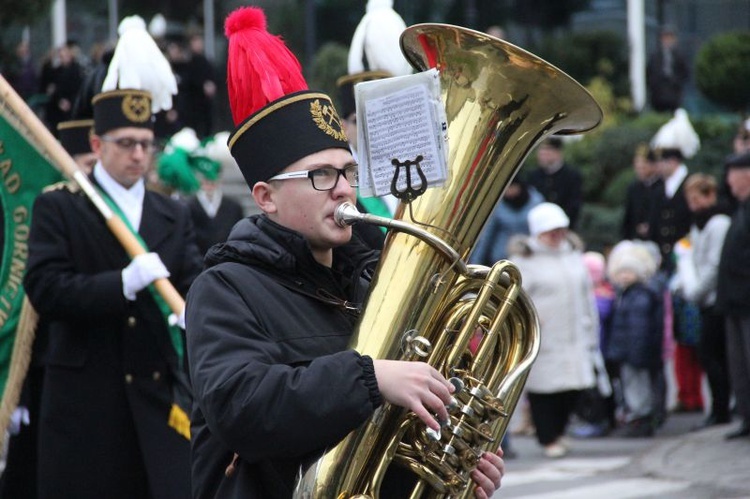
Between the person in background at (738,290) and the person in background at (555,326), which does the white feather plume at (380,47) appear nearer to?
the person in background at (555,326)

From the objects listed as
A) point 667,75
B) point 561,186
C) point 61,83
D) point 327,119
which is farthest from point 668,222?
point 327,119

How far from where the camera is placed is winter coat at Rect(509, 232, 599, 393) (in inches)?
366

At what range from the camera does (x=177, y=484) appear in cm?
493

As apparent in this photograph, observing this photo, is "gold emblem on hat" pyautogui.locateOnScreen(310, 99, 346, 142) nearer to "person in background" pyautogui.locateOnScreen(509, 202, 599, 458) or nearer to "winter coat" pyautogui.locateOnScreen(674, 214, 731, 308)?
"person in background" pyautogui.locateOnScreen(509, 202, 599, 458)

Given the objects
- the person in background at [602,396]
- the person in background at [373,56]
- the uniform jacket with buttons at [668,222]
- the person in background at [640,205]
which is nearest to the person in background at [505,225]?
the person in background at [602,396]

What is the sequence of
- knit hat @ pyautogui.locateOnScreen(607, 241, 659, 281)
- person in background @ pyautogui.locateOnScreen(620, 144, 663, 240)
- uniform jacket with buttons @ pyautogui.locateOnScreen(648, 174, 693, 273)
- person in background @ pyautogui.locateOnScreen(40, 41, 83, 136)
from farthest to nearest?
person in background @ pyautogui.locateOnScreen(40, 41, 83, 136)
person in background @ pyautogui.locateOnScreen(620, 144, 663, 240)
uniform jacket with buttons @ pyautogui.locateOnScreen(648, 174, 693, 273)
knit hat @ pyautogui.locateOnScreen(607, 241, 659, 281)

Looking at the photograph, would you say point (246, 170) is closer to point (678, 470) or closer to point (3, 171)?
point (3, 171)

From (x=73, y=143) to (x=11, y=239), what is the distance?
0.65 meters

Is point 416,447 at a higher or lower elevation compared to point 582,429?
higher

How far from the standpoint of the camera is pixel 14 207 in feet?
19.4

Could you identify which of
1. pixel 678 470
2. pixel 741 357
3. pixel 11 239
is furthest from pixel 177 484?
pixel 741 357

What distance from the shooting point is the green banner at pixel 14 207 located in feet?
18.7

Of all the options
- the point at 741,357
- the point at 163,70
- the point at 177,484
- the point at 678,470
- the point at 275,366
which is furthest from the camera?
the point at 741,357

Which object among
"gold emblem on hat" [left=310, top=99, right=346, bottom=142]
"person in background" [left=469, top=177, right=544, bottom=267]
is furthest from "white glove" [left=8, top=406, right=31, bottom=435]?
"person in background" [left=469, top=177, right=544, bottom=267]
